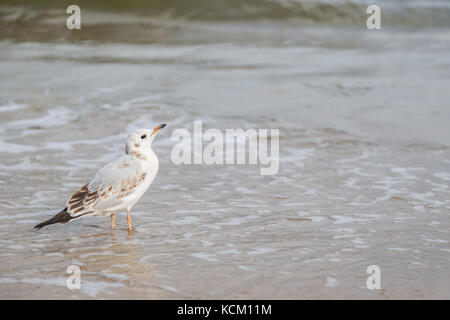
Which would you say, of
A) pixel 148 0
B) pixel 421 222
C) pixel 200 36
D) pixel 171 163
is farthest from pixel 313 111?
pixel 148 0

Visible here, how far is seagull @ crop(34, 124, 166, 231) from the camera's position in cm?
429

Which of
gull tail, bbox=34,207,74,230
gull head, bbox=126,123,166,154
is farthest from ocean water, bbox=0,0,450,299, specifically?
gull head, bbox=126,123,166,154

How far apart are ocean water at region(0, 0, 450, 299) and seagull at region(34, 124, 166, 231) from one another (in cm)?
17

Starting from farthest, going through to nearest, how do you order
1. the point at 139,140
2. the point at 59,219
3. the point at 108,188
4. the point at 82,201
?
the point at 139,140 → the point at 108,188 → the point at 82,201 → the point at 59,219

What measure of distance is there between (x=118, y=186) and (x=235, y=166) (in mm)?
1713

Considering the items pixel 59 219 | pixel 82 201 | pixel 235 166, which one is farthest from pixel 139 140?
pixel 235 166

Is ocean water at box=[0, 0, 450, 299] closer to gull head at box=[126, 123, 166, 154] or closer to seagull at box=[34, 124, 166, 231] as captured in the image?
seagull at box=[34, 124, 166, 231]

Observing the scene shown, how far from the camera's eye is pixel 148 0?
44.8 feet

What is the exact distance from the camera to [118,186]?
4.42 m

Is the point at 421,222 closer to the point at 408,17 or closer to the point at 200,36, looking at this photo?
the point at 200,36

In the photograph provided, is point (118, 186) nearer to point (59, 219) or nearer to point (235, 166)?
point (59, 219)

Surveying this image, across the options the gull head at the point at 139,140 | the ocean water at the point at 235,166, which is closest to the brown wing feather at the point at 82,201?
the ocean water at the point at 235,166

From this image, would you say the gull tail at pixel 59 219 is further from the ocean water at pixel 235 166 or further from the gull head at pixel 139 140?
the gull head at pixel 139 140

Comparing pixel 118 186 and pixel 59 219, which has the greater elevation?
pixel 118 186
